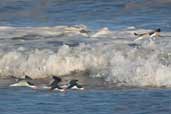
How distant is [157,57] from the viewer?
46.6 feet

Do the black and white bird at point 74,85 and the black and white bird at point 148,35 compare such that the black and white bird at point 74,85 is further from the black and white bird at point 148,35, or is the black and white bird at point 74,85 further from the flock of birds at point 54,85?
the black and white bird at point 148,35

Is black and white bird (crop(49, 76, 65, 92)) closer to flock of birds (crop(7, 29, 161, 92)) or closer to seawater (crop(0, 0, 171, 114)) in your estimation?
flock of birds (crop(7, 29, 161, 92))

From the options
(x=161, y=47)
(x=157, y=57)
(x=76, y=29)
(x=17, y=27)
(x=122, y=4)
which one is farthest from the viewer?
(x=122, y=4)

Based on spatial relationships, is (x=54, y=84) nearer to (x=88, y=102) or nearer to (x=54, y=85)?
(x=54, y=85)

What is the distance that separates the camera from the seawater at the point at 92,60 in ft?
38.4

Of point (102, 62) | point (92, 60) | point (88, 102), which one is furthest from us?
point (92, 60)

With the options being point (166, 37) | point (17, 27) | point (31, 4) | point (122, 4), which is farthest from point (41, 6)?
point (166, 37)

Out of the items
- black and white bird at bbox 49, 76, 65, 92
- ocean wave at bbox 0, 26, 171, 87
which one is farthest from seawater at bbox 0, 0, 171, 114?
black and white bird at bbox 49, 76, 65, 92

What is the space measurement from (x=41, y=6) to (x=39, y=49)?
11089 mm

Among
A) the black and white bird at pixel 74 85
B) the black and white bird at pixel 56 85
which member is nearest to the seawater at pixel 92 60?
the black and white bird at pixel 74 85

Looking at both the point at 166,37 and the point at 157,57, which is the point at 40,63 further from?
the point at 166,37

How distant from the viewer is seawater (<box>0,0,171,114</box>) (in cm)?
1171

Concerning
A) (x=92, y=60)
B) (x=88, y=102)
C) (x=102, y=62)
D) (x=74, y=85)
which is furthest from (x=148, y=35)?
(x=88, y=102)

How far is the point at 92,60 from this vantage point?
1502 centimetres
